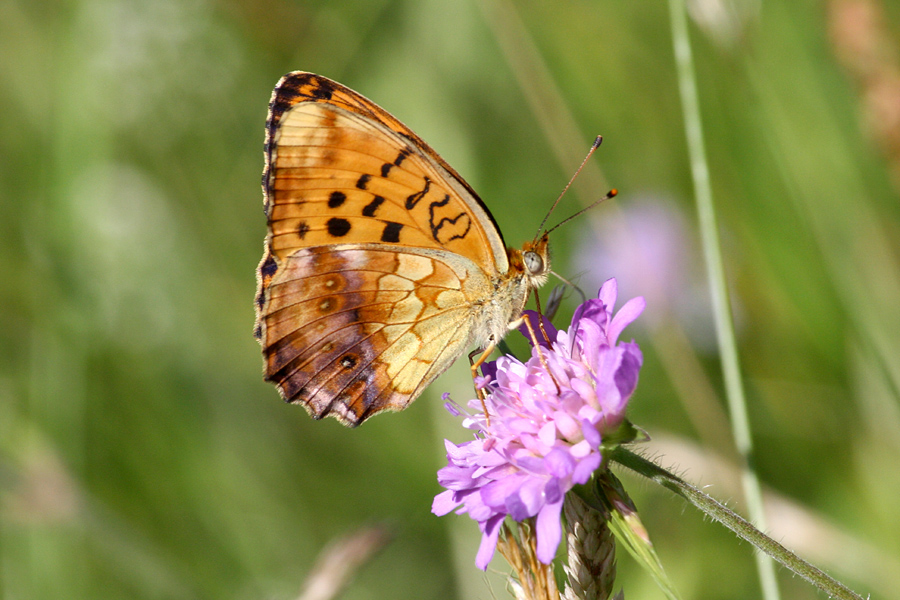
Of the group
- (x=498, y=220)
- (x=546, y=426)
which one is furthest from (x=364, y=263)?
(x=498, y=220)

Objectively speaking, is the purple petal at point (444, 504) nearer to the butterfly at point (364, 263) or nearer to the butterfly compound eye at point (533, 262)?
the butterfly at point (364, 263)

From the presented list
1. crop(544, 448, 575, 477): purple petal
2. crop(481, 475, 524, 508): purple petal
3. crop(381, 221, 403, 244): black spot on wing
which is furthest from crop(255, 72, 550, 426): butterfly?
crop(544, 448, 575, 477): purple petal

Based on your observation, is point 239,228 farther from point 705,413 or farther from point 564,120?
point 705,413

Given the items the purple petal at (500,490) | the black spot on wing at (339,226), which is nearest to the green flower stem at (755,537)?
the purple petal at (500,490)

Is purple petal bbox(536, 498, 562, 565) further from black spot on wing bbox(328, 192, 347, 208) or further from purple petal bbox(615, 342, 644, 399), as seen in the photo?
black spot on wing bbox(328, 192, 347, 208)

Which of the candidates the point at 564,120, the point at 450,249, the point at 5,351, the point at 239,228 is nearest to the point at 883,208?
the point at 564,120
